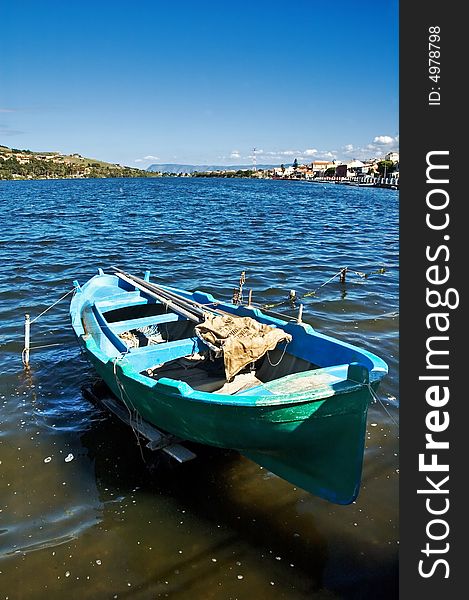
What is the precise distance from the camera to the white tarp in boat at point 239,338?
850cm

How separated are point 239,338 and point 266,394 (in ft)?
6.46

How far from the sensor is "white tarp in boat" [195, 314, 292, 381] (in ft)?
27.9

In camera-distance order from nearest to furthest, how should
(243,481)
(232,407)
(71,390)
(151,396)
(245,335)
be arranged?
1. (232,407)
2. (151,396)
3. (243,481)
4. (245,335)
5. (71,390)

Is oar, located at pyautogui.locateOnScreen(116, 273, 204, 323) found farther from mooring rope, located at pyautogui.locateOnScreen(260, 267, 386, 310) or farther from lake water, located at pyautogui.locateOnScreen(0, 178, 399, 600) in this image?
mooring rope, located at pyautogui.locateOnScreen(260, 267, 386, 310)

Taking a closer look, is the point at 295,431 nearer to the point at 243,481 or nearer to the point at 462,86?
the point at 243,481

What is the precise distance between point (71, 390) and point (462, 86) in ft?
32.1

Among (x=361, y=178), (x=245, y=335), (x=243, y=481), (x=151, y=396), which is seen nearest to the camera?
(x=151, y=396)

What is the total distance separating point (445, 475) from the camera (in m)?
5.38

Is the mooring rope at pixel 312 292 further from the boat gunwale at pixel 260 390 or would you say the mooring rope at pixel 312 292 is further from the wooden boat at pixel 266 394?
the boat gunwale at pixel 260 390

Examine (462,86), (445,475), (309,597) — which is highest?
(462,86)

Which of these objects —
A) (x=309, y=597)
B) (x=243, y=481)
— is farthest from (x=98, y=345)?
(x=309, y=597)

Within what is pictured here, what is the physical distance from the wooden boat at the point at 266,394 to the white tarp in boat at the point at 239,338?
35 mm

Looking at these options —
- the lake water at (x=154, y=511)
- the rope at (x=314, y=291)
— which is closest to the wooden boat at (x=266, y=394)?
the lake water at (x=154, y=511)

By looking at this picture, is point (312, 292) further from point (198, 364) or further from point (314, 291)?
point (198, 364)
